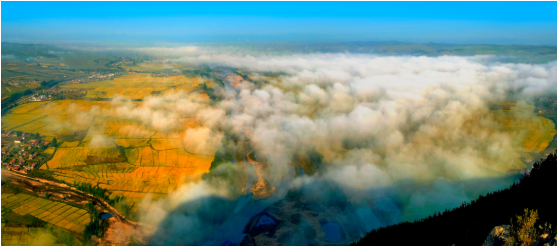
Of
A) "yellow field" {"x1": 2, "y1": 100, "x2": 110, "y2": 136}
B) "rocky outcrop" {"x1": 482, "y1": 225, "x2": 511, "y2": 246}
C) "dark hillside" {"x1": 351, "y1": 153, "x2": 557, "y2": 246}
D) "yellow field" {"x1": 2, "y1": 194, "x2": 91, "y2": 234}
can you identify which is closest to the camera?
"rocky outcrop" {"x1": 482, "y1": 225, "x2": 511, "y2": 246}

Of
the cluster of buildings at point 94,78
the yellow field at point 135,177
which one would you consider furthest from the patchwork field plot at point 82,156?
the cluster of buildings at point 94,78

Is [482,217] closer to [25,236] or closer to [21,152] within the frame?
[25,236]

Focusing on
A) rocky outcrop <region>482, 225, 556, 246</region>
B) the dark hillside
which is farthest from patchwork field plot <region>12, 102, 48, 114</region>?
rocky outcrop <region>482, 225, 556, 246</region>

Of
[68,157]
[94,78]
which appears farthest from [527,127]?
[94,78]

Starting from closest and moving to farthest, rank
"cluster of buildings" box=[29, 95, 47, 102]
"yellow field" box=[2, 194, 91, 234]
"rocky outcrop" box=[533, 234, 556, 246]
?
"rocky outcrop" box=[533, 234, 556, 246]
"yellow field" box=[2, 194, 91, 234]
"cluster of buildings" box=[29, 95, 47, 102]

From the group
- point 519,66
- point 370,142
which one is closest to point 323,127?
point 370,142

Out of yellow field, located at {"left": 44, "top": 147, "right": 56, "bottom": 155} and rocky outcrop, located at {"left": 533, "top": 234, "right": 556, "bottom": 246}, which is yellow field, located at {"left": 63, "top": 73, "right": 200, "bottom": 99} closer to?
yellow field, located at {"left": 44, "top": 147, "right": 56, "bottom": 155}
